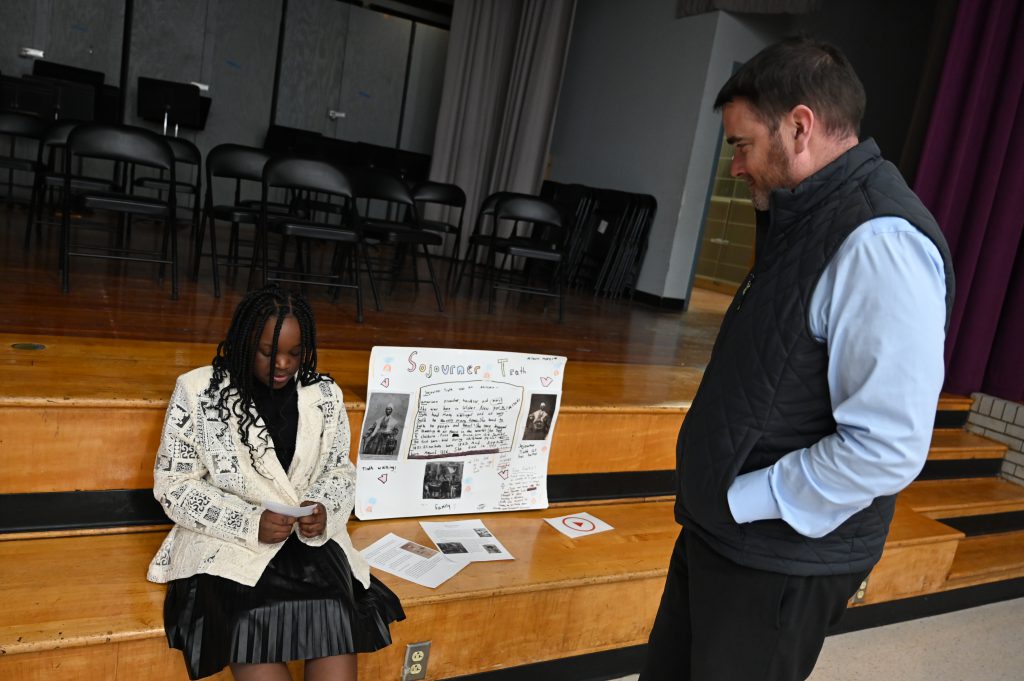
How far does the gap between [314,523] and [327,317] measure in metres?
2.15

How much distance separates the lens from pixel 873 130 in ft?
22.3

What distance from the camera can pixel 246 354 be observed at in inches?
68.7

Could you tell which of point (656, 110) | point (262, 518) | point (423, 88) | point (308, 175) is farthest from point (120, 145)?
point (423, 88)

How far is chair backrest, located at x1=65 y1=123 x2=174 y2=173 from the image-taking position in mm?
3750

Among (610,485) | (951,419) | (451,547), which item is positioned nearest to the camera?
(451,547)

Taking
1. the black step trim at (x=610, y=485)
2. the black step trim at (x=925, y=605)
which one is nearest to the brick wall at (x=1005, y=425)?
the black step trim at (x=925, y=605)

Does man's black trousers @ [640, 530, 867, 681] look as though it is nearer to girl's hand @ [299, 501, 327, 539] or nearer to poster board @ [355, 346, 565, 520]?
girl's hand @ [299, 501, 327, 539]

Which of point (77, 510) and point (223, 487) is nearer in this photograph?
point (223, 487)

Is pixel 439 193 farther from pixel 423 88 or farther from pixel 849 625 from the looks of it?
pixel 849 625

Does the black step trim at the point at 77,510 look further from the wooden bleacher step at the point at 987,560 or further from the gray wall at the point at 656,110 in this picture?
the gray wall at the point at 656,110

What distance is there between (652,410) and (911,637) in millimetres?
1317

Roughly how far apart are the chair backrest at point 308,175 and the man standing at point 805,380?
3.26 meters

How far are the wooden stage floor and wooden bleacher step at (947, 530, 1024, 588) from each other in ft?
4.69

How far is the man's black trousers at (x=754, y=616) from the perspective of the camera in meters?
1.20
